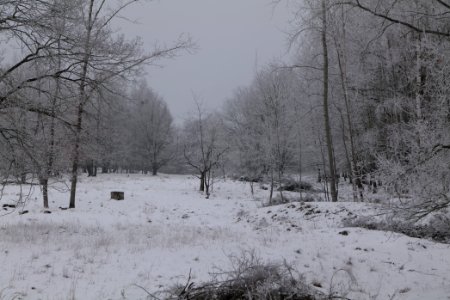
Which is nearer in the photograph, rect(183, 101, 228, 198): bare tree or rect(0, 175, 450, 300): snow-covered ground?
rect(0, 175, 450, 300): snow-covered ground

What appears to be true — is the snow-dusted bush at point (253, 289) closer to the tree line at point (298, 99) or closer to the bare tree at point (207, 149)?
the tree line at point (298, 99)

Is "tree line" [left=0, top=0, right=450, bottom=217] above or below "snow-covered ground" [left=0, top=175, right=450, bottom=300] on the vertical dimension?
above

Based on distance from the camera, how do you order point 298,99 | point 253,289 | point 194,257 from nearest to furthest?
point 253,289
point 194,257
point 298,99

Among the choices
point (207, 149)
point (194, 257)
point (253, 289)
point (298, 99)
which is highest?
point (298, 99)

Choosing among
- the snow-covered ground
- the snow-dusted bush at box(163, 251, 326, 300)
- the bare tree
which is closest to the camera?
the snow-dusted bush at box(163, 251, 326, 300)

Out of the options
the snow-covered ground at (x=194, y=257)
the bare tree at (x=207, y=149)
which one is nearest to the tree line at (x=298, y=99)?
the bare tree at (x=207, y=149)

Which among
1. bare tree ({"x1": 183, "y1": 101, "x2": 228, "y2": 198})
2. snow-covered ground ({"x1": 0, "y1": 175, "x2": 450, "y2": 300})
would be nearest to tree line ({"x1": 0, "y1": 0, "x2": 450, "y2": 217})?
bare tree ({"x1": 183, "y1": 101, "x2": 228, "y2": 198})

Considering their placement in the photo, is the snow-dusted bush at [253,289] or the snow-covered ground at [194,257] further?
the snow-covered ground at [194,257]

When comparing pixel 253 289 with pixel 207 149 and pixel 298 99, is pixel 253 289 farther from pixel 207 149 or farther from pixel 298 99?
pixel 207 149

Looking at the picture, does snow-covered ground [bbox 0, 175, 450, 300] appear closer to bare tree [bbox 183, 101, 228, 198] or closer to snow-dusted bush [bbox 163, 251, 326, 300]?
snow-dusted bush [bbox 163, 251, 326, 300]

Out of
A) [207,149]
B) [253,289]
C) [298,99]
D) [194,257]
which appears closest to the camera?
[253,289]

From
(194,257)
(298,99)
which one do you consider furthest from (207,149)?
(194,257)

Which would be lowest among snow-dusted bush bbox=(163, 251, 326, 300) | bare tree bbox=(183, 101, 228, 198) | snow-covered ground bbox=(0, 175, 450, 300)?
snow-covered ground bbox=(0, 175, 450, 300)

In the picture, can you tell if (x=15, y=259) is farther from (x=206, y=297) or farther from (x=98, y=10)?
(x=98, y=10)
